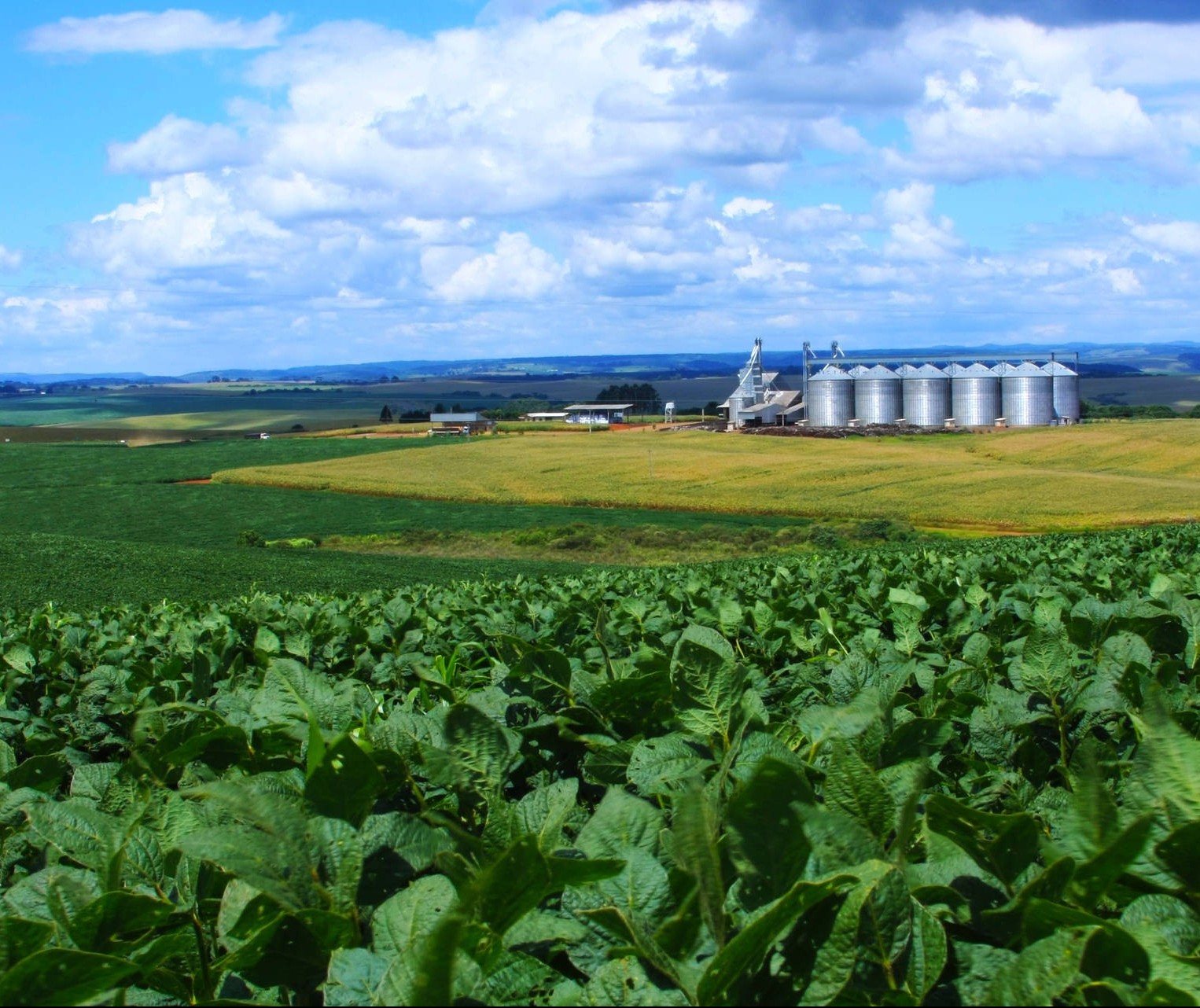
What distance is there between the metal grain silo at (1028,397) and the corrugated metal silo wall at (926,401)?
4.74 metres

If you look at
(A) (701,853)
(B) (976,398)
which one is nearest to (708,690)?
(A) (701,853)

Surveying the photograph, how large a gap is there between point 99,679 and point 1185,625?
347 centimetres

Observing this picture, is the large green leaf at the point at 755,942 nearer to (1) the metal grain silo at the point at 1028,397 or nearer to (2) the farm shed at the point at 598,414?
(1) the metal grain silo at the point at 1028,397

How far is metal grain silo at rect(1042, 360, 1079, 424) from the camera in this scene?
3777 inches

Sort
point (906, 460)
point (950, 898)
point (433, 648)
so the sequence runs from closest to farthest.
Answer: point (950, 898), point (433, 648), point (906, 460)

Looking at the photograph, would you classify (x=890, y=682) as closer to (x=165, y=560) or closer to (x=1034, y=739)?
(x=1034, y=739)

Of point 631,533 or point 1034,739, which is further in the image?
point 631,533

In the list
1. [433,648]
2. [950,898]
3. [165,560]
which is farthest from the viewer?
[165,560]

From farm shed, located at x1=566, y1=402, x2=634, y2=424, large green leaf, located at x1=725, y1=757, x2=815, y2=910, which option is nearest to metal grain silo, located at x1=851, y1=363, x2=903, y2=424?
farm shed, located at x1=566, y1=402, x2=634, y2=424

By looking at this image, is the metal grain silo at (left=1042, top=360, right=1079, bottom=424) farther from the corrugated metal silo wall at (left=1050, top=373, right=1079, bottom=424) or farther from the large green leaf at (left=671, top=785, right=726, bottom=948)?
the large green leaf at (left=671, top=785, right=726, bottom=948)

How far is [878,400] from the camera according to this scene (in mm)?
99000

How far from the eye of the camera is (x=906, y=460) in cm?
6838

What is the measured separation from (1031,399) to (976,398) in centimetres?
439

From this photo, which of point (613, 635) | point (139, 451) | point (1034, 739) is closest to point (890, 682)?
point (1034, 739)
